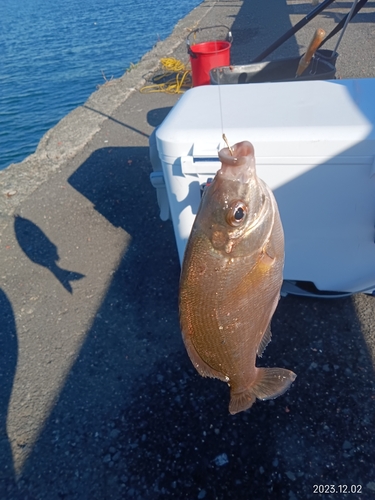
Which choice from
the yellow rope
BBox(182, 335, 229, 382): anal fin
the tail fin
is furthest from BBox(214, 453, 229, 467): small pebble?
the yellow rope

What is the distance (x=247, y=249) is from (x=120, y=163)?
4.15 m

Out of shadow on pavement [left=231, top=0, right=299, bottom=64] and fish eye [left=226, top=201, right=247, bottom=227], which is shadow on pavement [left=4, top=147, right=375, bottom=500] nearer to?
fish eye [left=226, top=201, right=247, bottom=227]

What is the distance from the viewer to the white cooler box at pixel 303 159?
219 cm

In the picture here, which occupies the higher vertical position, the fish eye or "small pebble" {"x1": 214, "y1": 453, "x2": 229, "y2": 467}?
the fish eye

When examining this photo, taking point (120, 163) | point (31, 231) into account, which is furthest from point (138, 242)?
point (120, 163)

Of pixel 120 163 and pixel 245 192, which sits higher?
pixel 245 192

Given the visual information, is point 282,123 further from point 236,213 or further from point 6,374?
point 6,374

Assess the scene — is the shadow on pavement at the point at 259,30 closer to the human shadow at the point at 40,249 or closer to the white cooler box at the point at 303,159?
the human shadow at the point at 40,249

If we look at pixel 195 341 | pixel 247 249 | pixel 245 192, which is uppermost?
pixel 245 192

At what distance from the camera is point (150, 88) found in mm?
7672

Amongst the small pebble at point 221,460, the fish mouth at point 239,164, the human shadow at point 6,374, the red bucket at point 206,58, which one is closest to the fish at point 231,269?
the fish mouth at point 239,164

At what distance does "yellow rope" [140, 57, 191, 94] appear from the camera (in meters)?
7.43

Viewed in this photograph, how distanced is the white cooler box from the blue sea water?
8355mm

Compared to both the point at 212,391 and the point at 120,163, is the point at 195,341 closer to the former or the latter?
the point at 212,391
